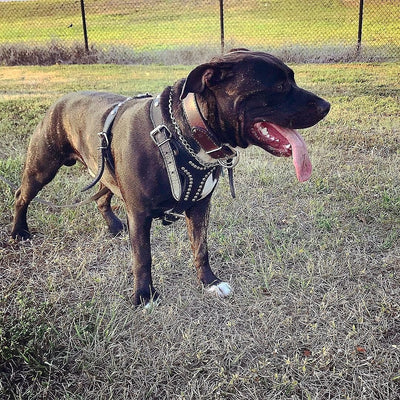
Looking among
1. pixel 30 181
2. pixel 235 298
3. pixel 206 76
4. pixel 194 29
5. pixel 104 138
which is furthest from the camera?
pixel 194 29

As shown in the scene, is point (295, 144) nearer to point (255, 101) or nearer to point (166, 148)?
point (255, 101)

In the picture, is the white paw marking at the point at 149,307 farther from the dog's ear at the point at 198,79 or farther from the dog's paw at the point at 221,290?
the dog's ear at the point at 198,79

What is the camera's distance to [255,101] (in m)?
1.90

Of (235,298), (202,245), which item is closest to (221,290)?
(235,298)

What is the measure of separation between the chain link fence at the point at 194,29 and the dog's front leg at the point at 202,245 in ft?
19.1

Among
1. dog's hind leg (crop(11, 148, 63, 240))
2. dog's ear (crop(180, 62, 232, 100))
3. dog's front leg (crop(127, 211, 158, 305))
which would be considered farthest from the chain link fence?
dog's ear (crop(180, 62, 232, 100))

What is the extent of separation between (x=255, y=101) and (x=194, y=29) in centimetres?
901

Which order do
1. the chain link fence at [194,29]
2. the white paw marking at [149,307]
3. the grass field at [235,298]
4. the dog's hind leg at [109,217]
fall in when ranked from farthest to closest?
1. the chain link fence at [194,29]
2. the dog's hind leg at [109,217]
3. the white paw marking at [149,307]
4. the grass field at [235,298]

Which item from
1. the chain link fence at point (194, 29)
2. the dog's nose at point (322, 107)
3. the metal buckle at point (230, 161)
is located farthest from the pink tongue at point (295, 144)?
the chain link fence at point (194, 29)

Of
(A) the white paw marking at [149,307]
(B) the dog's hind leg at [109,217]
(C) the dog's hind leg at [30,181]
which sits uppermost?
(C) the dog's hind leg at [30,181]

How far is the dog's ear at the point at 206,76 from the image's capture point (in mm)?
1864

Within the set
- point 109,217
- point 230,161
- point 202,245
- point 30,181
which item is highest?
point 230,161

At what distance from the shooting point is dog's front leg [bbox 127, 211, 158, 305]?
2.23m

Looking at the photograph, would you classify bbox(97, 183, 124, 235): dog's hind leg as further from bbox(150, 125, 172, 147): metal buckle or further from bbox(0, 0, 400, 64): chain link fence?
bbox(0, 0, 400, 64): chain link fence
